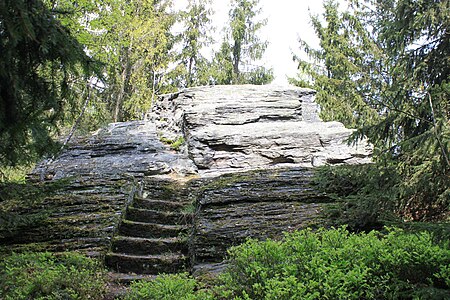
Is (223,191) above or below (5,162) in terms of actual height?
below

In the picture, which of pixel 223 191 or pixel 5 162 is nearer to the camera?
pixel 5 162

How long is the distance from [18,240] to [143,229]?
1.82 m

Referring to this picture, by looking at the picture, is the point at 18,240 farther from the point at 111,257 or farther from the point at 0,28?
the point at 0,28

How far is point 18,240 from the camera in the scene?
217 inches

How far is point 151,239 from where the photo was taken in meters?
5.93

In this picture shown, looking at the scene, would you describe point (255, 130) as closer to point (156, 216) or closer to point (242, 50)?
point (156, 216)

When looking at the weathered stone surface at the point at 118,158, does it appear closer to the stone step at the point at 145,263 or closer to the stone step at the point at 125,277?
the stone step at the point at 145,263

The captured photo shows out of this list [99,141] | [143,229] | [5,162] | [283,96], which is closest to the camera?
[5,162]

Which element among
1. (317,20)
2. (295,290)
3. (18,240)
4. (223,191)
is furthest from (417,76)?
(317,20)

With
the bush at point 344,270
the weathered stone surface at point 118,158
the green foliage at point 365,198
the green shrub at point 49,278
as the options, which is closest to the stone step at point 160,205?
the weathered stone surface at point 118,158

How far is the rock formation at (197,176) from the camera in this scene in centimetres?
548

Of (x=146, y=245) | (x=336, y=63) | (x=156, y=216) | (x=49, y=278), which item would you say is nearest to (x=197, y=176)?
(x=156, y=216)

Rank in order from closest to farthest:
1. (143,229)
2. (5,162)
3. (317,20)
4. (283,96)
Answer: (5,162) → (143,229) → (283,96) → (317,20)

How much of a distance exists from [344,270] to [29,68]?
3.99 meters
